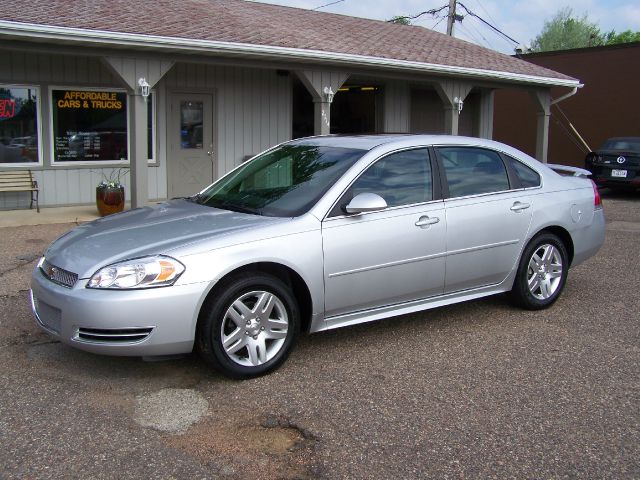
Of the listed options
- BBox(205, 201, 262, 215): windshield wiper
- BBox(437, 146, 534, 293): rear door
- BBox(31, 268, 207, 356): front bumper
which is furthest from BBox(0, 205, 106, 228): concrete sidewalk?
BBox(437, 146, 534, 293): rear door

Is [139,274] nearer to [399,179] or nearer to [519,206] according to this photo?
[399,179]

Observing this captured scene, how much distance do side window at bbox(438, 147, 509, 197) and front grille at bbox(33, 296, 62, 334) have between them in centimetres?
302

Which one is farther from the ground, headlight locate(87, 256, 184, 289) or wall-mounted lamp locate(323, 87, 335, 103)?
wall-mounted lamp locate(323, 87, 335, 103)

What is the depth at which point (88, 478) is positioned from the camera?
3115 mm

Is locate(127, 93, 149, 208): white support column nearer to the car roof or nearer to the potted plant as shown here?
the potted plant

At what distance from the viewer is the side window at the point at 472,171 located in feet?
17.7

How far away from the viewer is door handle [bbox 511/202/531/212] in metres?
5.61

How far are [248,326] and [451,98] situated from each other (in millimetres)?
11251

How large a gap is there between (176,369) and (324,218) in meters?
1.43

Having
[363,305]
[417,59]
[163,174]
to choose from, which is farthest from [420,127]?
[363,305]

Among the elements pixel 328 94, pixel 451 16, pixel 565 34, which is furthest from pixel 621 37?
pixel 328 94

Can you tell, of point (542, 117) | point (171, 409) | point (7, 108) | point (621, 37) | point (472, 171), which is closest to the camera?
point (171, 409)

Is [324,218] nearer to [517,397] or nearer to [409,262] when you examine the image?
[409,262]

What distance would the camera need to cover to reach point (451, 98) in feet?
47.2
